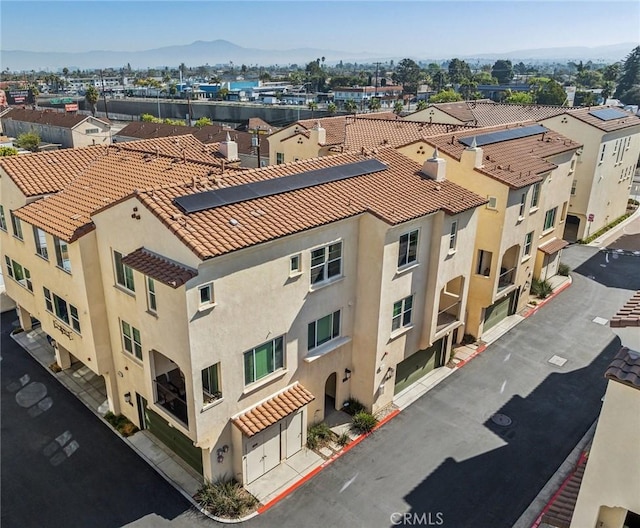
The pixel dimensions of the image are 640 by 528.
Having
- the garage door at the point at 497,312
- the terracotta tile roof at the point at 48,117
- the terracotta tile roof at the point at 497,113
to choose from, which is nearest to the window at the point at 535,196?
the garage door at the point at 497,312

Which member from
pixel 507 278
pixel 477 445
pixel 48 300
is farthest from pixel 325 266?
pixel 507 278

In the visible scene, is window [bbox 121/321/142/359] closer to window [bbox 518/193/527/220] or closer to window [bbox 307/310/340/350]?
window [bbox 307/310/340/350]

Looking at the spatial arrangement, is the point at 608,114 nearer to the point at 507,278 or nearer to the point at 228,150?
the point at 507,278

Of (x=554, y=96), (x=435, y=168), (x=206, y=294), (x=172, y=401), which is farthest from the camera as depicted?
(x=554, y=96)

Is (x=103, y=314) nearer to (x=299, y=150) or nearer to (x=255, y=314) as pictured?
(x=255, y=314)

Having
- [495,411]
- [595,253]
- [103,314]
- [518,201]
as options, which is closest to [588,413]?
[495,411]

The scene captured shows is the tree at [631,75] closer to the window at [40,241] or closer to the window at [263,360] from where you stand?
the window at [263,360]
